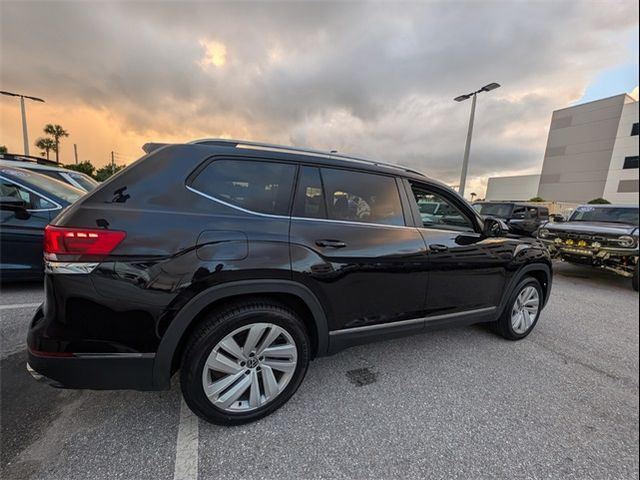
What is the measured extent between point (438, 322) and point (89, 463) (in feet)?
8.44

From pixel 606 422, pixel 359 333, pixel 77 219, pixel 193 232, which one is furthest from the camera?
pixel 359 333

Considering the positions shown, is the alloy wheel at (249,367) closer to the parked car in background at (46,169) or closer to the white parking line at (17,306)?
the white parking line at (17,306)

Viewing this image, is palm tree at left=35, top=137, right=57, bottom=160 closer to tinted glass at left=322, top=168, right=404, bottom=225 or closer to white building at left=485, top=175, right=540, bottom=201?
tinted glass at left=322, top=168, right=404, bottom=225

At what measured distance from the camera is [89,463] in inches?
62.6

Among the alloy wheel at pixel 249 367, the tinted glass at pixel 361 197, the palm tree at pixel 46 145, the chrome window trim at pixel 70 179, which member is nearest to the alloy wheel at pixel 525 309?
the tinted glass at pixel 361 197

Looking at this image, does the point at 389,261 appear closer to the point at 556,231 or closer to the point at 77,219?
the point at 77,219

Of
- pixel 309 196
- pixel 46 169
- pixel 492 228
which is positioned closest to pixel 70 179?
pixel 46 169

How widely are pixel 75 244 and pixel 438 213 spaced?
2.71 m

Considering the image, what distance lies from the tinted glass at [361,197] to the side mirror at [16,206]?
162 inches

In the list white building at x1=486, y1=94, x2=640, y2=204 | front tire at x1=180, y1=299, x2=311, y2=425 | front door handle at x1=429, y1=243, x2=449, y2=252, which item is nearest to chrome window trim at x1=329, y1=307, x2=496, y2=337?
front tire at x1=180, y1=299, x2=311, y2=425

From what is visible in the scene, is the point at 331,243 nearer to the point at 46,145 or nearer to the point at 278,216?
the point at 278,216

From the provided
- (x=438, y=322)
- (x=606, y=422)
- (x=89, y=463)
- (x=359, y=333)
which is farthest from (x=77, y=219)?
(x=606, y=422)

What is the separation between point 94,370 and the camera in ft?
5.32

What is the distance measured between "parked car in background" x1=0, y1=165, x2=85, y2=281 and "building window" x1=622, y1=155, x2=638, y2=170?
4934 centimetres
